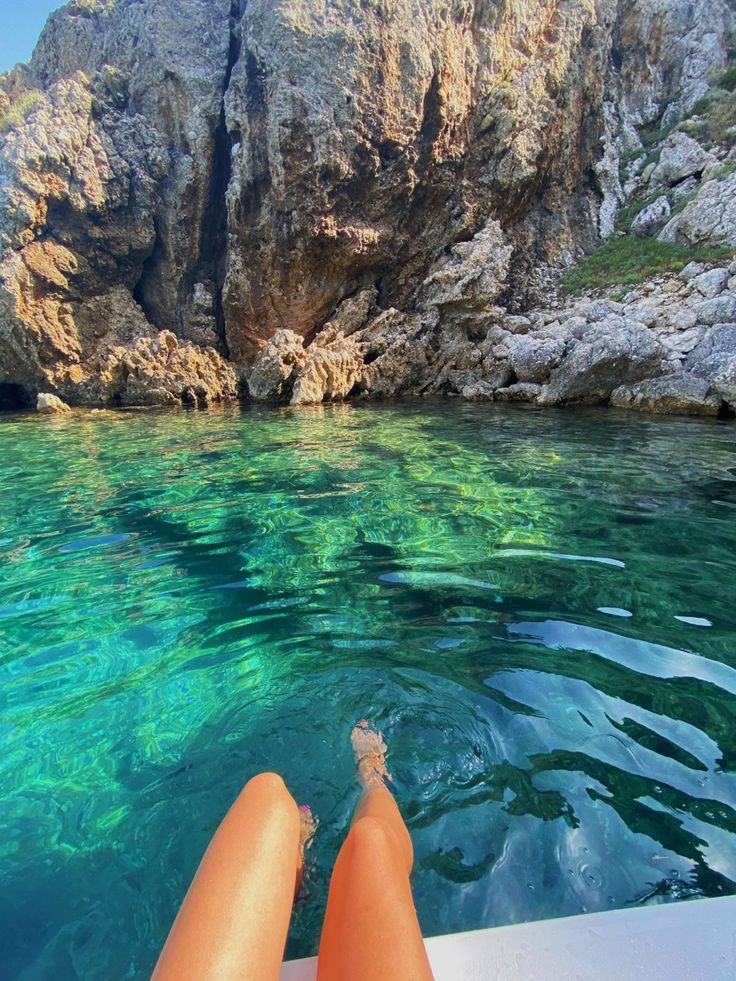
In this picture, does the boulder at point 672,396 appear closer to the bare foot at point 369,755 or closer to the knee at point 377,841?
the bare foot at point 369,755

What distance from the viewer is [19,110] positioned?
18.7 metres

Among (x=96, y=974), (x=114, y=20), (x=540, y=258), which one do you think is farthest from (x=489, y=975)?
(x=114, y=20)

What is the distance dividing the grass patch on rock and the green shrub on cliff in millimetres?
19651

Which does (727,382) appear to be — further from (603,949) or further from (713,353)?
(603,949)

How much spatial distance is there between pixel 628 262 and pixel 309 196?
10.8m

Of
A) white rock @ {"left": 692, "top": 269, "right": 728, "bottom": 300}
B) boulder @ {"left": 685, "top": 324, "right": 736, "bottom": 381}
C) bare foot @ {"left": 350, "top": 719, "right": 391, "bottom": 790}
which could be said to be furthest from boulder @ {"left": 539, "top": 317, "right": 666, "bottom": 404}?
bare foot @ {"left": 350, "top": 719, "right": 391, "bottom": 790}

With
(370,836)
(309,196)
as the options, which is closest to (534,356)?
(309,196)

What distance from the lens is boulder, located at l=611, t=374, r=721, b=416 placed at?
10.4 meters

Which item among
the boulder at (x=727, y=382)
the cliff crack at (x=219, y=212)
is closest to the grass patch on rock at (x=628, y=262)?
the boulder at (x=727, y=382)

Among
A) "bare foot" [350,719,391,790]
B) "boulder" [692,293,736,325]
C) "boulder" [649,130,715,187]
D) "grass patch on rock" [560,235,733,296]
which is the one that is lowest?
"bare foot" [350,719,391,790]

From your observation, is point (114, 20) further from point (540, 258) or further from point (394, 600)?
point (394, 600)

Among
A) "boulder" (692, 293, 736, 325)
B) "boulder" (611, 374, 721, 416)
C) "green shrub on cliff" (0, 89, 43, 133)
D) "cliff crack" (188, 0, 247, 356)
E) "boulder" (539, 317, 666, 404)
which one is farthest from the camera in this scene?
"green shrub on cliff" (0, 89, 43, 133)

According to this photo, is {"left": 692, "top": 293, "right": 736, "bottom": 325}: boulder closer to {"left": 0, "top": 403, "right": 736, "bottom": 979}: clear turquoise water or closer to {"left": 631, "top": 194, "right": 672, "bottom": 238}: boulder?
{"left": 631, "top": 194, "right": 672, "bottom": 238}: boulder

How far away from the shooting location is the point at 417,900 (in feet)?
4.83
